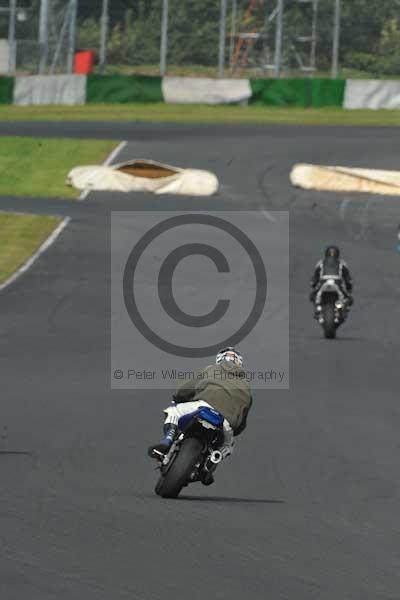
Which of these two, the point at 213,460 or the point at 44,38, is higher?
the point at 213,460

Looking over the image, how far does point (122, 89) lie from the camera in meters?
72.6

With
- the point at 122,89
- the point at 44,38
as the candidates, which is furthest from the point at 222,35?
the point at 44,38

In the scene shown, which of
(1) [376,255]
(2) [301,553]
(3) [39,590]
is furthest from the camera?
(1) [376,255]

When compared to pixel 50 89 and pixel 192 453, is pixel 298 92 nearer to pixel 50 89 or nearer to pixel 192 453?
pixel 50 89

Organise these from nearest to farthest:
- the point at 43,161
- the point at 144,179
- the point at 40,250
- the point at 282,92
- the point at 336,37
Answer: the point at 40,250 → the point at 144,179 → the point at 43,161 → the point at 336,37 → the point at 282,92

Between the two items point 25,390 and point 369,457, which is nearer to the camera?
point 369,457

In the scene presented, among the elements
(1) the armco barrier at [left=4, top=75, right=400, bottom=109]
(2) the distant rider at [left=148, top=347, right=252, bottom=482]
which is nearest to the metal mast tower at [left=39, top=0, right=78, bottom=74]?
(1) the armco barrier at [left=4, top=75, right=400, bottom=109]

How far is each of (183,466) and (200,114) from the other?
187ft

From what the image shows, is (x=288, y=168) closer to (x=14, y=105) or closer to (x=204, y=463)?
(x=14, y=105)

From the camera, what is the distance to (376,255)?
40594 mm

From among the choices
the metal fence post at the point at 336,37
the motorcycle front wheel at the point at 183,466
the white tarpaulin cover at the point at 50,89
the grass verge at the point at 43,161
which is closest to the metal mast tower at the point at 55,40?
the white tarpaulin cover at the point at 50,89

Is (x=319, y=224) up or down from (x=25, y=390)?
down

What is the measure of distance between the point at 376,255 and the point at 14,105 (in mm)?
35128

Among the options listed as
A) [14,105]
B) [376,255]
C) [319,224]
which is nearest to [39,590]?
[376,255]
